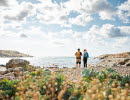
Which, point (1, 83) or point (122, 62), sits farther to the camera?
point (122, 62)

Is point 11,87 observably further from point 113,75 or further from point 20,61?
point 20,61

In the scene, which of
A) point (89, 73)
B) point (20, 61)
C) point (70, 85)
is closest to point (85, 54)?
point (20, 61)

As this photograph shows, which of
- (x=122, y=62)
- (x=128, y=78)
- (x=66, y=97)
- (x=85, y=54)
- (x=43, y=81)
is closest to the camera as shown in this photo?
(x=66, y=97)

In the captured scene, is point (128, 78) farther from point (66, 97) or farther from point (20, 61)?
point (20, 61)

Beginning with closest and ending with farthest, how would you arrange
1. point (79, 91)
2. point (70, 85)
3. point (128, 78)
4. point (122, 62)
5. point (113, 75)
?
1. point (79, 91)
2. point (70, 85)
3. point (128, 78)
4. point (113, 75)
5. point (122, 62)

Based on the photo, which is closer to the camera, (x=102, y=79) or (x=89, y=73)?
(x=102, y=79)

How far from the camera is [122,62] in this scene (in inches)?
1073

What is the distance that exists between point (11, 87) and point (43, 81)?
100cm

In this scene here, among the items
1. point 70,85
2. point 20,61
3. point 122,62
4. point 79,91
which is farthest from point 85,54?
point 79,91

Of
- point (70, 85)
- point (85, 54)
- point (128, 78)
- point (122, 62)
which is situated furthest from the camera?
point (122, 62)

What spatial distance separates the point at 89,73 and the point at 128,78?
1704 millimetres

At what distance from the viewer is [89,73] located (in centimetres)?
827

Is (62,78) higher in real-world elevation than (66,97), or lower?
higher

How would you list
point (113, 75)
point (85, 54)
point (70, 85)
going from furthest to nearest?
point (85, 54) < point (113, 75) < point (70, 85)
